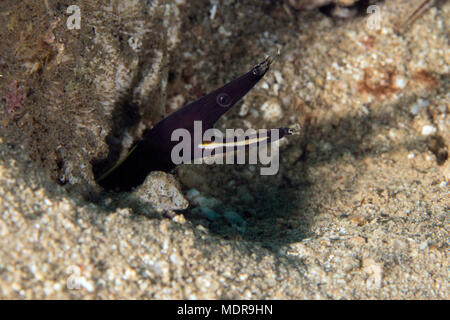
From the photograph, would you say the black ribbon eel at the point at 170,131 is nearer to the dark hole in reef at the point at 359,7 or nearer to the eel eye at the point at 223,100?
the eel eye at the point at 223,100

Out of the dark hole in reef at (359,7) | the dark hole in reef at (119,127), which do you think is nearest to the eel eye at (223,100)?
the dark hole in reef at (119,127)

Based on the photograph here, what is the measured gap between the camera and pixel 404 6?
12.8 ft

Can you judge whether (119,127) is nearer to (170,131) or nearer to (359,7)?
(170,131)

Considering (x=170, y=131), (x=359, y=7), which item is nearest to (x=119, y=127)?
(x=170, y=131)

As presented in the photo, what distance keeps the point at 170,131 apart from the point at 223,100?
45 centimetres

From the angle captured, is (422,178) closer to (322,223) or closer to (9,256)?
(322,223)

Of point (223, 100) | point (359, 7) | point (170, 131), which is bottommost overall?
point (170, 131)

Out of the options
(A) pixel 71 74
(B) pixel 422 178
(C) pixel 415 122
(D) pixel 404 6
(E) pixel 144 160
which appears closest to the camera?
(A) pixel 71 74

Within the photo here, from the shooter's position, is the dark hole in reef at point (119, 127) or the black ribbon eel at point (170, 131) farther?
the dark hole in reef at point (119, 127)

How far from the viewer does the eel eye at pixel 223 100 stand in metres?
2.24

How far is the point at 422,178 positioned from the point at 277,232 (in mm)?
1389

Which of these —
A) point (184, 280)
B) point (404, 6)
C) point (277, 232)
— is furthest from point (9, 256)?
point (404, 6)

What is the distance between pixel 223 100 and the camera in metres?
2.25
